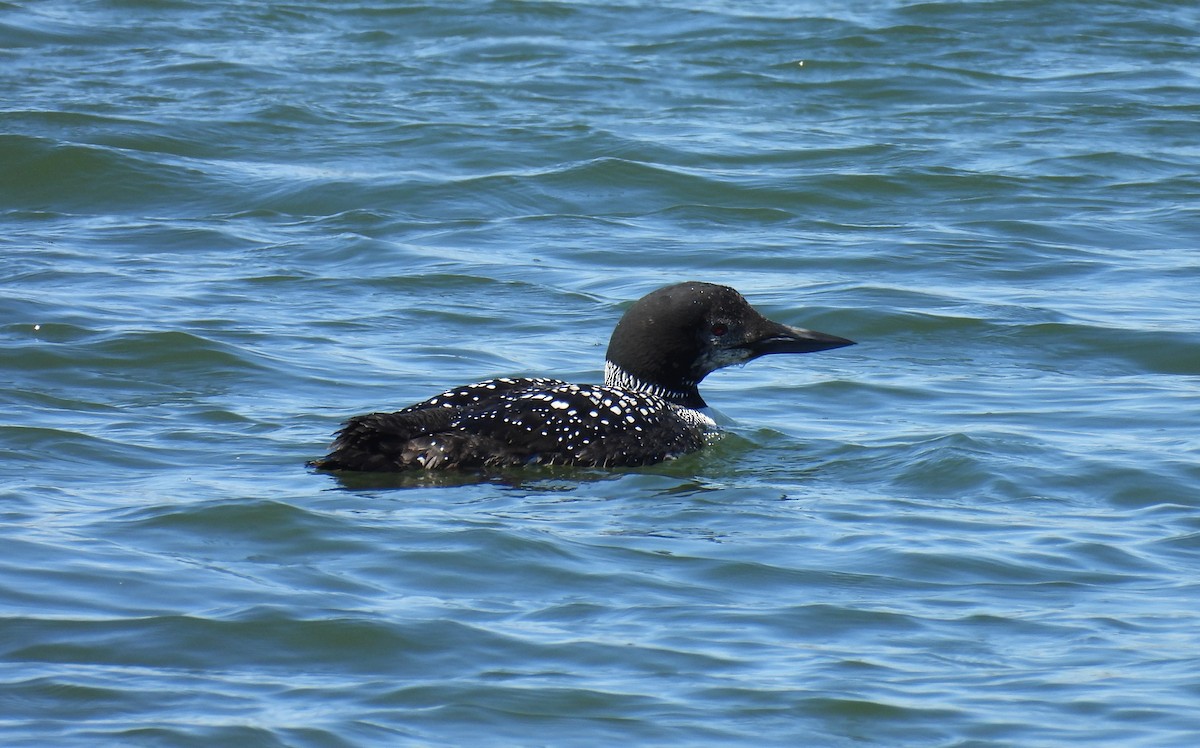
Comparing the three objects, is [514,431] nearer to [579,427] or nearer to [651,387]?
[579,427]

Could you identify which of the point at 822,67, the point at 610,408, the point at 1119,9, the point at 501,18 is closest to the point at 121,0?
the point at 501,18

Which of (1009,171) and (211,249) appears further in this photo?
(1009,171)

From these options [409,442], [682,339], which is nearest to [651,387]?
[682,339]

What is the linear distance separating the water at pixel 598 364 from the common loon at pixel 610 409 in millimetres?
113

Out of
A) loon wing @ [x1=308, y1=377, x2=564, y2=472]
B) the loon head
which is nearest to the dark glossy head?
the loon head

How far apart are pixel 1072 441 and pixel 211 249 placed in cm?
480

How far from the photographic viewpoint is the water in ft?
15.1

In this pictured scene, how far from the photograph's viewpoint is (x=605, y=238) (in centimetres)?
1053

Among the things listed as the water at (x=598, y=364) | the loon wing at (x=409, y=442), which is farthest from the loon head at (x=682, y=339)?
the loon wing at (x=409, y=442)

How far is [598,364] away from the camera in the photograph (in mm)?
8156

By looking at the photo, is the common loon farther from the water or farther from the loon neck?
the water

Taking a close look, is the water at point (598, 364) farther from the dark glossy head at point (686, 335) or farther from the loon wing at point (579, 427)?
the dark glossy head at point (686, 335)

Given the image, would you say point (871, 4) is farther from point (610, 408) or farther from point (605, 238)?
point (610, 408)

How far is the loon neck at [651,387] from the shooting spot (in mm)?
7277
